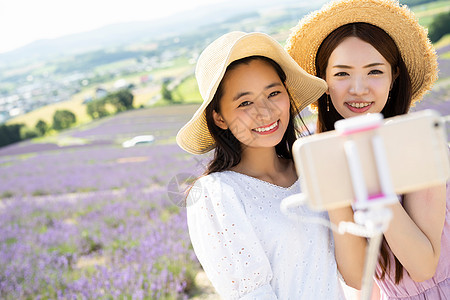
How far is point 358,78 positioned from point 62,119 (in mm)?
9524

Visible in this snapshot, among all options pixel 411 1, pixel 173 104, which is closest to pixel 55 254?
pixel 411 1

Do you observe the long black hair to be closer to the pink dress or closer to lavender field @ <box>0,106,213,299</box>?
the pink dress

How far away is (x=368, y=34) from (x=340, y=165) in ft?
3.94

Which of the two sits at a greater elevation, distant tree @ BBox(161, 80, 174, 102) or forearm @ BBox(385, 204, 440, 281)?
forearm @ BBox(385, 204, 440, 281)

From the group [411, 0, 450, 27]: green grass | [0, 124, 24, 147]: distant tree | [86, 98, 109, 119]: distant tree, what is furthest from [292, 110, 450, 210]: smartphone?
[0, 124, 24, 147]: distant tree

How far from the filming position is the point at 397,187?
0.61 m

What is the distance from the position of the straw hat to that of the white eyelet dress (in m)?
0.24

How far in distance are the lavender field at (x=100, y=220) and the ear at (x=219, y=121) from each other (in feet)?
0.79

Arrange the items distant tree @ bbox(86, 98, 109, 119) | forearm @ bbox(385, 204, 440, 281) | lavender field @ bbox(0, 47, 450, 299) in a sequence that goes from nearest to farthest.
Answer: forearm @ bbox(385, 204, 440, 281), lavender field @ bbox(0, 47, 450, 299), distant tree @ bbox(86, 98, 109, 119)

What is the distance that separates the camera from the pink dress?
1541 mm

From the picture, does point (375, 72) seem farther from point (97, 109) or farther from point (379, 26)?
point (97, 109)

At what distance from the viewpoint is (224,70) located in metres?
1.41

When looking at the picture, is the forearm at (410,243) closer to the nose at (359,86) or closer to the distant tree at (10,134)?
the nose at (359,86)

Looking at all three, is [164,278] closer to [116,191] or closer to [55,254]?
[55,254]
